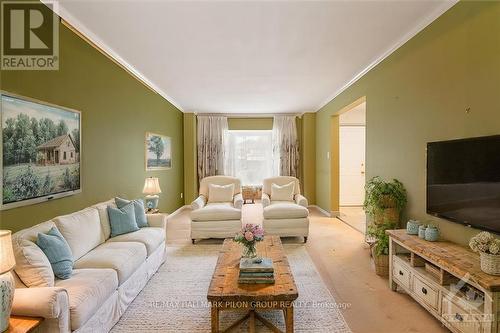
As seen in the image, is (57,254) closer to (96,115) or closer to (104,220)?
(104,220)

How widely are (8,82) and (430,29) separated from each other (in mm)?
3819

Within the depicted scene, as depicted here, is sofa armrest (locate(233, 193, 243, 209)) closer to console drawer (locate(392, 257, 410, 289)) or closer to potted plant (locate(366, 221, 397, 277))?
potted plant (locate(366, 221, 397, 277))

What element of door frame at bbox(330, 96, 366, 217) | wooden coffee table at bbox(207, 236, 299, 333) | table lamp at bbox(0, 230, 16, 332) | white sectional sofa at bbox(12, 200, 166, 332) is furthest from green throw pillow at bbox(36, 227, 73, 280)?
door frame at bbox(330, 96, 366, 217)

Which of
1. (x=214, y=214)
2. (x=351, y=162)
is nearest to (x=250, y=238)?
(x=214, y=214)

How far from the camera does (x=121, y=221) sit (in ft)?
10.0

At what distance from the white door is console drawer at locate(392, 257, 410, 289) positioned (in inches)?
197

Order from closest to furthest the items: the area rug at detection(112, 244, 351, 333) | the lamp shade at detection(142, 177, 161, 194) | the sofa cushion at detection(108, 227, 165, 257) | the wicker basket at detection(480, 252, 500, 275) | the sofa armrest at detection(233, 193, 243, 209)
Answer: the wicker basket at detection(480, 252, 500, 275), the area rug at detection(112, 244, 351, 333), the sofa cushion at detection(108, 227, 165, 257), the lamp shade at detection(142, 177, 161, 194), the sofa armrest at detection(233, 193, 243, 209)

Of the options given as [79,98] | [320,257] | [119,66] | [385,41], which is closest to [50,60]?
[79,98]

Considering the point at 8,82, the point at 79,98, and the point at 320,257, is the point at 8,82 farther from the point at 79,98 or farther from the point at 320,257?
the point at 320,257

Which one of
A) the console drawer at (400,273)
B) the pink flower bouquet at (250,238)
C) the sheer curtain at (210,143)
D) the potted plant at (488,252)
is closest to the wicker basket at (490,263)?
the potted plant at (488,252)

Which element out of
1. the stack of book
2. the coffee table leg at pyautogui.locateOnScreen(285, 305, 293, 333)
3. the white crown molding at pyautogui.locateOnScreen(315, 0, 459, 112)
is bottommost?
the coffee table leg at pyautogui.locateOnScreen(285, 305, 293, 333)

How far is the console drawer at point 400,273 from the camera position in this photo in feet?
8.18

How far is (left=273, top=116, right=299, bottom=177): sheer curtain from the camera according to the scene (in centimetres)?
745

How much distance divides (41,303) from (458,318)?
2.73 metres
